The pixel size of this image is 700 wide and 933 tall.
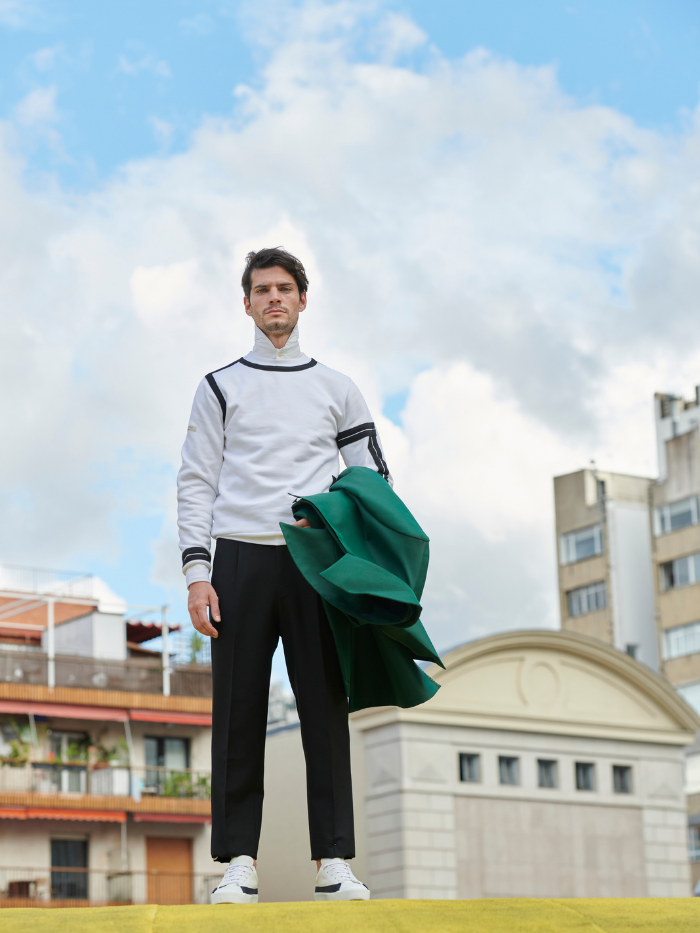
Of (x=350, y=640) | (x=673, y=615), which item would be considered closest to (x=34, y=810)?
(x=673, y=615)

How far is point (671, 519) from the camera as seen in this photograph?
187ft

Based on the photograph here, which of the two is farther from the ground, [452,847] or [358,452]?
[358,452]

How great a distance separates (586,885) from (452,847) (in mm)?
3702

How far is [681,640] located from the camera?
182ft

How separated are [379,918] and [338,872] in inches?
44.4

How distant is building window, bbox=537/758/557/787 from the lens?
1160 inches

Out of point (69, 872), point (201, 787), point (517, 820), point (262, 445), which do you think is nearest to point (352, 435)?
point (262, 445)

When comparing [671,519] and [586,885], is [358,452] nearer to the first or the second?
[586,885]

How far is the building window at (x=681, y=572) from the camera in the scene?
55469 millimetres

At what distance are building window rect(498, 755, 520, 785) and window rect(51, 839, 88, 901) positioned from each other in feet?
42.7

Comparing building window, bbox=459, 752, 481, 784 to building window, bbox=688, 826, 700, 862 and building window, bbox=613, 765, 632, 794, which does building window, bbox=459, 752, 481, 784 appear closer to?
building window, bbox=613, 765, 632, 794

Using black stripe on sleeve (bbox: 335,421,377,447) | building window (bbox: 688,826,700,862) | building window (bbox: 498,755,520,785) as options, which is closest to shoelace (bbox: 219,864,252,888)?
black stripe on sleeve (bbox: 335,421,377,447)

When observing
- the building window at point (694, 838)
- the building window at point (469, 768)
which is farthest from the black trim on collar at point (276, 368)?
the building window at point (694, 838)

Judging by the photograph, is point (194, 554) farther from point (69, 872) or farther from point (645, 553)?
point (645, 553)
